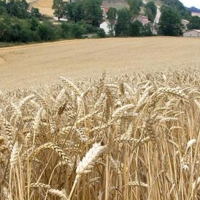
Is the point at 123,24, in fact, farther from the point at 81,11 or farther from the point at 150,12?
the point at 150,12

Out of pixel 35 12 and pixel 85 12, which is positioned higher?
pixel 35 12

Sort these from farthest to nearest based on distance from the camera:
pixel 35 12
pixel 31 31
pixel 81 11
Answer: pixel 81 11
pixel 35 12
pixel 31 31

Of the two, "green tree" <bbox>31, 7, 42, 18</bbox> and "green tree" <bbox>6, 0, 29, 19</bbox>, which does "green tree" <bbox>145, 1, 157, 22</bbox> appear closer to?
"green tree" <bbox>31, 7, 42, 18</bbox>

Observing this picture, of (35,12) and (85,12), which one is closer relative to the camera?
(35,12)

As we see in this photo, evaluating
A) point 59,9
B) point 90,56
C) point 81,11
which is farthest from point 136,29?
point 90,56

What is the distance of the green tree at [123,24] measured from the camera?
215 feet

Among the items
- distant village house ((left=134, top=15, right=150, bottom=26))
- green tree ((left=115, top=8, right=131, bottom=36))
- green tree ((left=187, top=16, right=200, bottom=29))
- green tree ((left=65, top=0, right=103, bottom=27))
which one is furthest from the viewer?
distant village house ((left=134, top=15, right=150, bottom=26))

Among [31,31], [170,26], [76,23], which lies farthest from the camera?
[76,23]

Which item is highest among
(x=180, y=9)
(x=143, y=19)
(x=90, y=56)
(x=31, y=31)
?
(x=180, y=9)

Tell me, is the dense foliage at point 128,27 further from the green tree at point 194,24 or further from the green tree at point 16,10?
the green tree at point 16,10

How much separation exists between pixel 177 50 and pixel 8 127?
39124mm

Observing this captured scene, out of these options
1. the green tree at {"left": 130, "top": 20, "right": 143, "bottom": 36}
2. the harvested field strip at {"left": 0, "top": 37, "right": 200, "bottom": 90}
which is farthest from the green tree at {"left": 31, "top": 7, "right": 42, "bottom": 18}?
the harvested field strip at {"left": 0, "top": 37, "right": 200, "bottom": 90}

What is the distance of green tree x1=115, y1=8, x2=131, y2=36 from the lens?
65438 millimetres

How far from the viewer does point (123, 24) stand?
221ft
